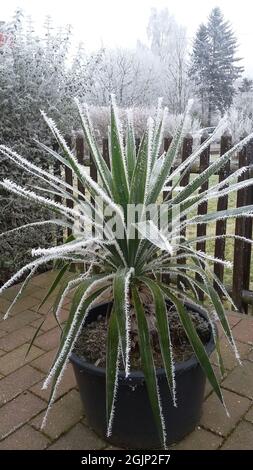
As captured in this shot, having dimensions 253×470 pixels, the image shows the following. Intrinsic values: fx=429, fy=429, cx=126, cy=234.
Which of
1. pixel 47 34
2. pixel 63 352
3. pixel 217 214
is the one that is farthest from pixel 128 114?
pixel 47 34

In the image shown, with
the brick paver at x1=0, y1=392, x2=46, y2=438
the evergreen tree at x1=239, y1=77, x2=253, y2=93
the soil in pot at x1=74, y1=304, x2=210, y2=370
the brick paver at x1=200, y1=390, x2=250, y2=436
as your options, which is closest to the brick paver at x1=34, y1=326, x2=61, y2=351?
→ the brick paver at x1=0, y1=392, x2=46, y2=438

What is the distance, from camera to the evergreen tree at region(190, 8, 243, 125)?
26234 mm

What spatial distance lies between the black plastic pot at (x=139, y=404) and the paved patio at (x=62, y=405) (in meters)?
0.09

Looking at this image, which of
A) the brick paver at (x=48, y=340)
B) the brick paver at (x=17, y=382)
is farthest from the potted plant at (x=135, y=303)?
the brick paver at (x=48, y=340)

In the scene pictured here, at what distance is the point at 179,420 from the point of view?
1.68 metres

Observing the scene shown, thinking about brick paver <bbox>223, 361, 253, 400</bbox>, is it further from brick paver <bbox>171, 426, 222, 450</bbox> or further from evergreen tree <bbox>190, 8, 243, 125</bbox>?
evergreen tree <bbox>190, 8, 243, 125</bbox>

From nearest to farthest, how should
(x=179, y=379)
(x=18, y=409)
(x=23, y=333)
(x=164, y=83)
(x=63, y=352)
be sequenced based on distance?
(x=63, y=352) < (x=179, y=379) < (x=18, y=409) < (x=23, y=333) < (x=164, y=83)

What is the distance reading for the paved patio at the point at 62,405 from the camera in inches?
68.7

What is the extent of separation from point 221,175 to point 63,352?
5.72 ft

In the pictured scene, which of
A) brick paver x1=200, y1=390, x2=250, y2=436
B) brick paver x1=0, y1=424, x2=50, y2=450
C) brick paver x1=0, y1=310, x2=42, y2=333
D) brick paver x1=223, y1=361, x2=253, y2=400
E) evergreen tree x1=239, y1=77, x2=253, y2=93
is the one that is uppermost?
evergreen tree x1=239, y1=77, x2=253, y2=93

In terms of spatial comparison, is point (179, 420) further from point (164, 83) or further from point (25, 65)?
point (164, 83)

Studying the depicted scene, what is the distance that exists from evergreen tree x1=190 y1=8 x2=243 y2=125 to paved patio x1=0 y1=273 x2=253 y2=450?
23.9m

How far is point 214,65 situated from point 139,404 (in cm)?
2822
